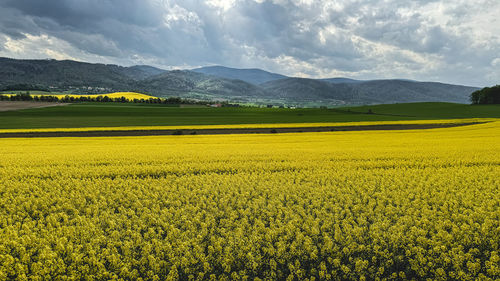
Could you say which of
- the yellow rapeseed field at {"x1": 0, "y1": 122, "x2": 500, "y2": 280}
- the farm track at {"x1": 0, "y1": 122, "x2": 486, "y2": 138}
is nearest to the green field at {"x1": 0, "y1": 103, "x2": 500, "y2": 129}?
the farm track at {"x1": 0, "y1": 122, "x2": 486, "y2": 138}

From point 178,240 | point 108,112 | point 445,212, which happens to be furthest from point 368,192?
point 108,112

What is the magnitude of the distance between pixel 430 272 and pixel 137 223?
7.30 metres

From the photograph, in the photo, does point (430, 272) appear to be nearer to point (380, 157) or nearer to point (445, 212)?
point (445, 212)

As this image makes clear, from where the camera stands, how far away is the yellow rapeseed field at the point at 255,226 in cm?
536

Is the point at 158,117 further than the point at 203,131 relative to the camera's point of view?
Yes

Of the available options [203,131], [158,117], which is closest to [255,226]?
[203,131]

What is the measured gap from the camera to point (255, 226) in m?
6.72

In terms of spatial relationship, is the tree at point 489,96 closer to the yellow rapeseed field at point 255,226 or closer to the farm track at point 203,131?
the farm track at point 203,131

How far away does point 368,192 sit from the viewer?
361 inches

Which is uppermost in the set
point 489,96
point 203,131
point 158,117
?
A: point 489,96

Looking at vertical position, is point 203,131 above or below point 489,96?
below

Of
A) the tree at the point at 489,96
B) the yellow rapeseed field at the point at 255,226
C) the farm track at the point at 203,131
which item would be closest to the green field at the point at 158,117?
the farm track at the point at 203,131

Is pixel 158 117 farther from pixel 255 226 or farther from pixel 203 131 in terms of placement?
pixel 255 226

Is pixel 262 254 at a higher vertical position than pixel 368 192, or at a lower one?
lower
